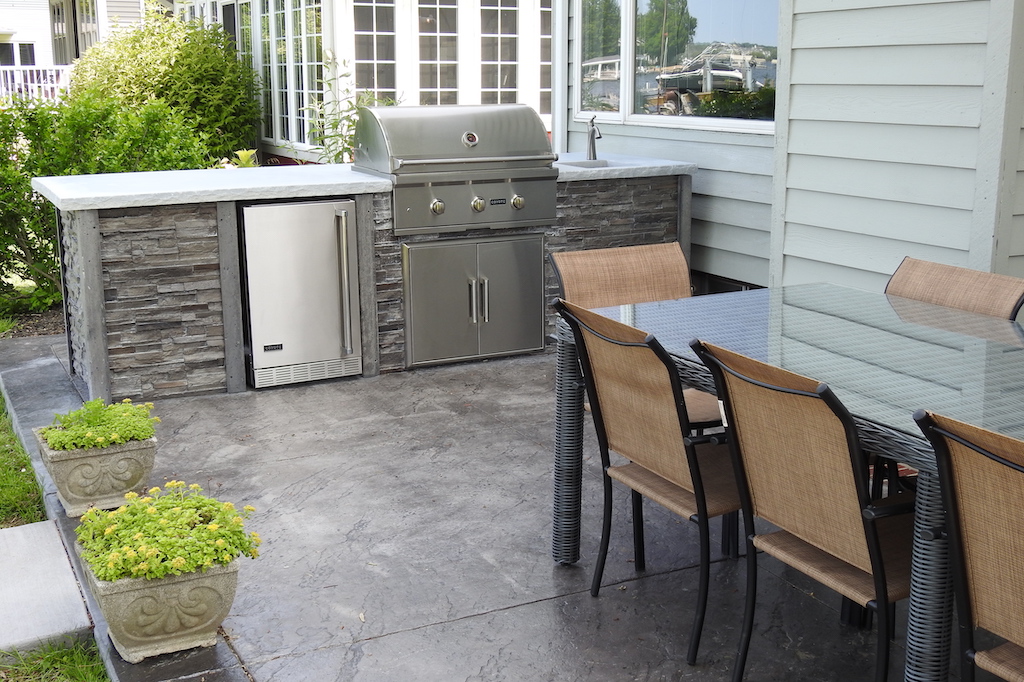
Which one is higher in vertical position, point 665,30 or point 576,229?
point 665,30

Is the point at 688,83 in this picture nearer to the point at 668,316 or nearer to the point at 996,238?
the point at 996,238

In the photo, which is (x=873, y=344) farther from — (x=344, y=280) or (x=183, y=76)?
(x=183, y=76)

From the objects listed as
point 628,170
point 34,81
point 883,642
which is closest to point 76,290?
point 628,170

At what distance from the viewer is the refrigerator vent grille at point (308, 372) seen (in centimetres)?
522

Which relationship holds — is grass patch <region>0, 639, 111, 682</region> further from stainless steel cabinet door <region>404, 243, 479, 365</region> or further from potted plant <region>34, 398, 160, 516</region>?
stainless steel cabinet door <region>404, 243, 479, 365</region>

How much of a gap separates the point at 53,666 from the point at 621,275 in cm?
218

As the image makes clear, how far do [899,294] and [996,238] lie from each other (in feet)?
1.97

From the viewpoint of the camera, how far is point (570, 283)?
3771 mm

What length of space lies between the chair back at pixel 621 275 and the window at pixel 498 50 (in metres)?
6.45

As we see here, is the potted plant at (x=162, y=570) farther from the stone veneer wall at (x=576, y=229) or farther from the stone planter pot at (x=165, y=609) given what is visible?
the stone veneer wall at (x=576, y=229)

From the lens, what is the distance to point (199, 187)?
16.1 ft

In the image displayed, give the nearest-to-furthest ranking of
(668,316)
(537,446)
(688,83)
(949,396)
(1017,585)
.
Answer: (1017,585), (949,396), (668,316), (537,446), (688,83)

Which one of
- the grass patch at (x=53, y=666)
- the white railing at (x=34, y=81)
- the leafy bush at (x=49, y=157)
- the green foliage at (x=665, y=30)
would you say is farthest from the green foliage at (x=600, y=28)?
the white railing at (x=34, y=81)

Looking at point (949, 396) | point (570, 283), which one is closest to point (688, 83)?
point (570, 283)
